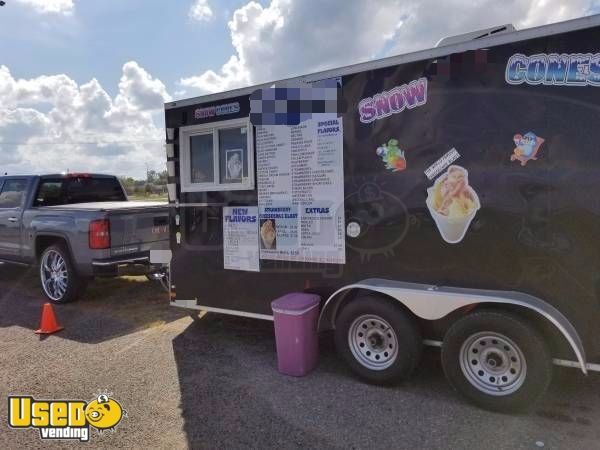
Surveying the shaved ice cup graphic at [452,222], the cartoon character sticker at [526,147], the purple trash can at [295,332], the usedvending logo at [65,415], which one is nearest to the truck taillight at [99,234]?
the usedvending logo at [65,415]

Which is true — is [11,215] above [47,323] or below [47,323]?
above

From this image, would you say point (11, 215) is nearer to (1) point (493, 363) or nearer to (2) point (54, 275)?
(2) point (54, 275)

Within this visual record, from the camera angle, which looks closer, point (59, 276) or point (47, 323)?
point (47, 323)

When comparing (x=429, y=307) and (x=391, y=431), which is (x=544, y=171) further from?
(x=391, y=431)

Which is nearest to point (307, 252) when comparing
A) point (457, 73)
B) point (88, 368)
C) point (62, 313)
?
point (457, 73)

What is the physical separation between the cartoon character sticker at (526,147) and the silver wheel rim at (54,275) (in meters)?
6.29

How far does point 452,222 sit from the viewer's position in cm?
374

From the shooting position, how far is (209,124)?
5.10 metres

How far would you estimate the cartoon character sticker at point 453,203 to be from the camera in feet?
12.0

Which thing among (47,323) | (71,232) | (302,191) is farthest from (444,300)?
(71,232)

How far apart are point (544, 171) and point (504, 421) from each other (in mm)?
1901

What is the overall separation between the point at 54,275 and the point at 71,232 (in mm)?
968

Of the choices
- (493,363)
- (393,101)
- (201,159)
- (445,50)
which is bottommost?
(493,363)

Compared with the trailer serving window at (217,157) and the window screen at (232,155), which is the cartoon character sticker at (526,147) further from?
the window screen at (232,155)
